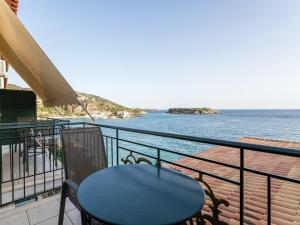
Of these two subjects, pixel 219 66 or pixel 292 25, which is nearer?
pixel 292 25

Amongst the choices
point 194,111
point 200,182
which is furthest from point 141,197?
point 194,111

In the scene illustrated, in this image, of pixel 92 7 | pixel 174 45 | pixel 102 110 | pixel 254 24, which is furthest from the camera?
pixel 102 110

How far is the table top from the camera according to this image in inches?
37.1

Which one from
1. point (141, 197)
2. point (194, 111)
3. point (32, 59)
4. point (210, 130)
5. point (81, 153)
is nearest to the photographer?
point (141, 197)

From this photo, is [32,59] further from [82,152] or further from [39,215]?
→ [39,215]

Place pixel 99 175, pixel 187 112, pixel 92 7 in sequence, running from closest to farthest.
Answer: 1. pixel 99 175
2. pixel 92 7
3. pixel 187 112

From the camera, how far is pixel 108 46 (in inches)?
700

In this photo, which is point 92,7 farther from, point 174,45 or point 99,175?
point 174,45

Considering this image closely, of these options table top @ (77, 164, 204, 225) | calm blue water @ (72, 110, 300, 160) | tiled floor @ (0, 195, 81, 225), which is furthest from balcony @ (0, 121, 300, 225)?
calm blue water @ (72, 110, 300, 160)

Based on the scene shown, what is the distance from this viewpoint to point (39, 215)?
262 cm

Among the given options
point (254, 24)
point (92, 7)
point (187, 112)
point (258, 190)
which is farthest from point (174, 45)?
point (187, 112)

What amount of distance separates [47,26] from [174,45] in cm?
1372

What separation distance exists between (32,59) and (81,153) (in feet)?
7.25

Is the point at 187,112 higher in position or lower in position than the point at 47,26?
lower
